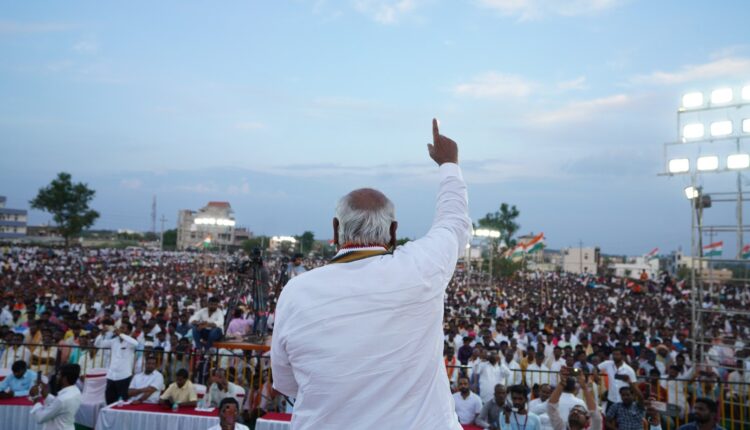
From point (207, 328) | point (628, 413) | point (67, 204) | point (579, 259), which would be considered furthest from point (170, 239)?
point (628, 413)

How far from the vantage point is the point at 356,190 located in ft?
5.80

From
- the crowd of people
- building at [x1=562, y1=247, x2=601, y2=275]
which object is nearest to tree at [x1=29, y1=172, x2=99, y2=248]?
the crowd of people

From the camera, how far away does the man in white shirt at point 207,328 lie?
8.60m

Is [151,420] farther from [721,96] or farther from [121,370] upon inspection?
[721,96]

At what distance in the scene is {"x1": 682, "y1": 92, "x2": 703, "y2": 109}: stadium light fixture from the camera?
1130 cm

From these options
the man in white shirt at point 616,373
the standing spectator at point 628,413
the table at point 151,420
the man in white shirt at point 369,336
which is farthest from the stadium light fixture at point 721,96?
the man in white shirt at point 369,336

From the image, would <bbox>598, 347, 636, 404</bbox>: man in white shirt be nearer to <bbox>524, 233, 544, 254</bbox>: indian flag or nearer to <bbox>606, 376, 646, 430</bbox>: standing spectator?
<bbox>606, 376, 646, 430</bbox>: standing spectator

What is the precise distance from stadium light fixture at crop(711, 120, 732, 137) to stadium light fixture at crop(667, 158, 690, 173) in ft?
2.45

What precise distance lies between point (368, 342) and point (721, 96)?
1234cm

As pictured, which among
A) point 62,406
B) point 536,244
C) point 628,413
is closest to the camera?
point 62,406

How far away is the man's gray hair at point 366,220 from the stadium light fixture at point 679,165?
1171cm

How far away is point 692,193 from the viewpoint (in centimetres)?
1084

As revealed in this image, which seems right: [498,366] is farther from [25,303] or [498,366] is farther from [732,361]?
[25,303]

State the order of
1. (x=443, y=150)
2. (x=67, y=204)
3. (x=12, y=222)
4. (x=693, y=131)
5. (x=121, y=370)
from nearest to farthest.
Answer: (x=443, y=150), (x=121, y=370), (x=693, y=131), (x=67, y=204), (x=12, y=222)
